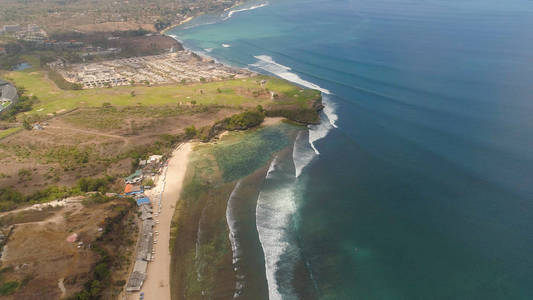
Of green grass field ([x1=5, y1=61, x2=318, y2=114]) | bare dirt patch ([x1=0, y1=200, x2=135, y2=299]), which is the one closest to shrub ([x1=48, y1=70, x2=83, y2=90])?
green grass field ([x1=5, y1=61, x2=318, y2=114])

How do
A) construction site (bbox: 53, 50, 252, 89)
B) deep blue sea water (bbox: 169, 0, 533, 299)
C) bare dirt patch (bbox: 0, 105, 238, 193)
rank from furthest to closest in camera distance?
construction site (bbox: 53, 50, 252, 89), bare dirt patch (bbox: 0, 105, 238, 193), deep blue sea water (bbox: 169, 0, 533, 299)

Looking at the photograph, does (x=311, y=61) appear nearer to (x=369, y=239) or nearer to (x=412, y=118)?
(x=412, y=118)

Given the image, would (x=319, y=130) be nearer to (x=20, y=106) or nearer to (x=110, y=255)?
(x=110, y=255)

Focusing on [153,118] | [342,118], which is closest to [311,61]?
[342,118]

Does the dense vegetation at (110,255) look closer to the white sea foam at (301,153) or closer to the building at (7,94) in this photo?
the white sea foam at (301,153)

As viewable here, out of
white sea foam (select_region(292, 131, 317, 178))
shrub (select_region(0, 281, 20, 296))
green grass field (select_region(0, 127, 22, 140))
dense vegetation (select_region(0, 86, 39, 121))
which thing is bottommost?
shrub (select_region(0, 281, 20, 296))

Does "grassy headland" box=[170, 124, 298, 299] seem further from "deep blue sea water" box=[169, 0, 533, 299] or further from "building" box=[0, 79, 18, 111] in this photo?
"building" box=[0, 79, 18, 111]
